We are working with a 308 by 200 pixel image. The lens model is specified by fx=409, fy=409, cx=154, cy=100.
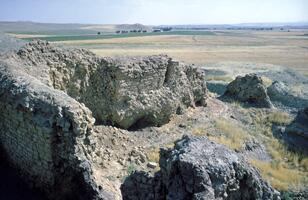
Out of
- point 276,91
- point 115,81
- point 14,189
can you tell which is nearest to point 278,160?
point 115,81

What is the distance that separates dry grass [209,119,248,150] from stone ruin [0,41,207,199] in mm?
1980

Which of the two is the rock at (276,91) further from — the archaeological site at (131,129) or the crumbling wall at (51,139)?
the crumbling wall at (51,139)

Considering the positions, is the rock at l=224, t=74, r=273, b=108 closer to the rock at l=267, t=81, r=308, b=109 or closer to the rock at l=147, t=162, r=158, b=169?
the rock at l=267, t=81, r=308, b=109

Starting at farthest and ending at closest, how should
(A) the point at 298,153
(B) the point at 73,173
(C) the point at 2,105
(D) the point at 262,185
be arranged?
(A) the point at 298,153, (C) the point at 2,105, (B) the point at 73,173, (D) the point at 262,185

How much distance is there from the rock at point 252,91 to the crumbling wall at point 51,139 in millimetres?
18419

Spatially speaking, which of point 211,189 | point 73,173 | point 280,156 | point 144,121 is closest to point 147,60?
point 144,121

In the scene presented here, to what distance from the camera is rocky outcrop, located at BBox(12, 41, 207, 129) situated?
15234 millimetres

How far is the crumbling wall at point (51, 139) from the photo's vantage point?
33.4 ft

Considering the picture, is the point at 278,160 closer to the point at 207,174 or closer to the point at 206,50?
the point at 207,174

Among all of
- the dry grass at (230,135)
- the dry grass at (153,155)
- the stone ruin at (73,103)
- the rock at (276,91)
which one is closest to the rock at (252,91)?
the rock at (276,91)

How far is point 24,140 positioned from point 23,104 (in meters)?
1.00

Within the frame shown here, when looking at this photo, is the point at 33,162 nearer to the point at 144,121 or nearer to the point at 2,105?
the point at 2,105

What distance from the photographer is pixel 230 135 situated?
1989 cm

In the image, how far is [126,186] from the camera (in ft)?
33.0
